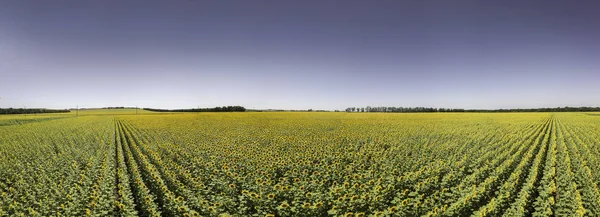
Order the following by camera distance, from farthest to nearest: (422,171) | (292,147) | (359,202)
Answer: (292,147) → (422,171) → (359,202)

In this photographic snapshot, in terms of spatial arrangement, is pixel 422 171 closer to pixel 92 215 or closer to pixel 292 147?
pixel 292 147

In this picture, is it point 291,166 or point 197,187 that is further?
point 291,166

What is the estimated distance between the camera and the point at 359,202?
6.39 meters

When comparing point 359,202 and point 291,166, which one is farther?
point 291,166

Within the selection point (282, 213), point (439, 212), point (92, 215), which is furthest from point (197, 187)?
point (439, 212)

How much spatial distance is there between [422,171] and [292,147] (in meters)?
6.74

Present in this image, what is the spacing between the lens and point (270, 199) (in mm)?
6617

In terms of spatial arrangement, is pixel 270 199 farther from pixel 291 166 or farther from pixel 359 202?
pixel 291 166

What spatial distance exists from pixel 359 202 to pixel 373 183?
2112 mm

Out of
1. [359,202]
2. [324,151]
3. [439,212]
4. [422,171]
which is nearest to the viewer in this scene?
[439,212]

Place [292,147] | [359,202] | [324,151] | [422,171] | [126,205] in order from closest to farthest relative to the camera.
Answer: [359,202] < [126,205] < [422,171] < [324,151] < [292,147]

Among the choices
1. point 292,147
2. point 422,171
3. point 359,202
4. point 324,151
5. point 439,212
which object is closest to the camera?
point 439,212

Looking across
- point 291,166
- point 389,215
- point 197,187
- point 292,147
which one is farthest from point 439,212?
point 292,147

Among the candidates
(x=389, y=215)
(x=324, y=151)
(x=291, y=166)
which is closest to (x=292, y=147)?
(x=324, y=151)
